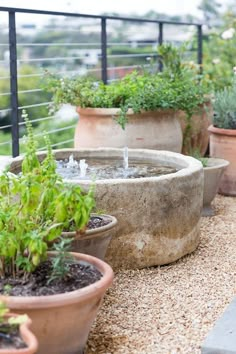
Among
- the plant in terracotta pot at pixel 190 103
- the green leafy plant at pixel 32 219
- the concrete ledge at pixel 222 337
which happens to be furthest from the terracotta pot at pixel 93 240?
the plant in terracotta pot at pixel 190 103

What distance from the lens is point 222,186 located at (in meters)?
4.92

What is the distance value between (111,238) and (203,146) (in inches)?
103

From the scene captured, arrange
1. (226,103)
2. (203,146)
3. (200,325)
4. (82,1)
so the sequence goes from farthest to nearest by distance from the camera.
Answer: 1. (82,1)
2. (203,146)
3. (226,103)
4. (200,325)

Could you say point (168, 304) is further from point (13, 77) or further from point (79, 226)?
point (13, 77)

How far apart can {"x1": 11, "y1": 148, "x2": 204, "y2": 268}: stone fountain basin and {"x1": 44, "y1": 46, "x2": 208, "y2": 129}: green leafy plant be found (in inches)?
41.8

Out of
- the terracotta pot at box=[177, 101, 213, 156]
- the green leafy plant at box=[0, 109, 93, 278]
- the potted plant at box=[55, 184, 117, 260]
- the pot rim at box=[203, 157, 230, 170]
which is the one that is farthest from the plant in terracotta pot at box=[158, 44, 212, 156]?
the green leafy plant at box=[0, 109, 93, 278]

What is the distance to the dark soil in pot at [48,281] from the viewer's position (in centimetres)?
218

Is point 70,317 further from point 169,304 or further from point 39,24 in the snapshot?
point 39,24

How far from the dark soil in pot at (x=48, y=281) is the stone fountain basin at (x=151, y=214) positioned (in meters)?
0.74

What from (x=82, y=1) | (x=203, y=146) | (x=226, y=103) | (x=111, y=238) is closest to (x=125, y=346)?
(x=111, y=238)

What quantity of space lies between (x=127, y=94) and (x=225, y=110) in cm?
86

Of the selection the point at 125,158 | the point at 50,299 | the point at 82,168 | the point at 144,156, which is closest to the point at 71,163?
the point at 82,168

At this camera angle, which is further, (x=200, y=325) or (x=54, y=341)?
(x=200, y=325)

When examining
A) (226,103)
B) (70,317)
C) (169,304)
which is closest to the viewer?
(70,317)
